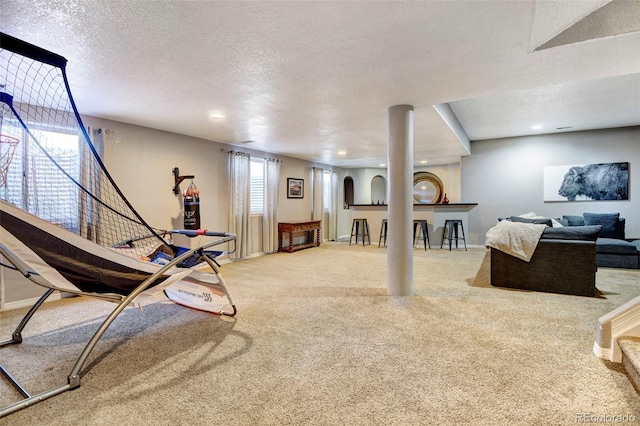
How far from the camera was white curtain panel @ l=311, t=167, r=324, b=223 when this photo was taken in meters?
7.92

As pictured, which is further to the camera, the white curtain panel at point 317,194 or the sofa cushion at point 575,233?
the white curtain panel at point 317,194

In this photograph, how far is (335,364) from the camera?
1.98 m

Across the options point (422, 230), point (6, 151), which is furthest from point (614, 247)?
point (6, 151)

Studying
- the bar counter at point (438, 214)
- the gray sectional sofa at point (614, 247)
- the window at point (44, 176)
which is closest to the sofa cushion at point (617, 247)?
the gray sectional sofa at point (614, 247)

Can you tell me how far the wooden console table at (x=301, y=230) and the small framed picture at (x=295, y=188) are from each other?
0.64m

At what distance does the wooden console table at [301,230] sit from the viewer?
6645mm

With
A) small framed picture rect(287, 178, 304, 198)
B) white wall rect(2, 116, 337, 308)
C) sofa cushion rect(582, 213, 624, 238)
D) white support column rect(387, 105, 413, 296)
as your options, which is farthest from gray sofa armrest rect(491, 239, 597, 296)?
small framed picture rect(287, 178, 304, 198)

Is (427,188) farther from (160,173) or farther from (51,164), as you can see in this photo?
(51,164)

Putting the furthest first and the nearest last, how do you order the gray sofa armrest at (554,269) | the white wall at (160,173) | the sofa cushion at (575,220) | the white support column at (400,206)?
1. the sofa cushion at (575,220)
2. the white wall at (160,173)
3. the white support column at (400,206)
4. the gray sofa armrest at (554,269)

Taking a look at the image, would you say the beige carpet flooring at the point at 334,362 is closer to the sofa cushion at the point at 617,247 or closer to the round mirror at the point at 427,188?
the sofa cushion at the point at 617,247

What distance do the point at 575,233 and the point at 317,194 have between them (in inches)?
215

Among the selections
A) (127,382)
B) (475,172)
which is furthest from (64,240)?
(475,172)

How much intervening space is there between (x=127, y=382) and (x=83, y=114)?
10.7 feet

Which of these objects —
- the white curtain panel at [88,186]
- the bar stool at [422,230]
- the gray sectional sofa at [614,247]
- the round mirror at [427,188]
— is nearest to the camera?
the white curtain panel at [88,186]
